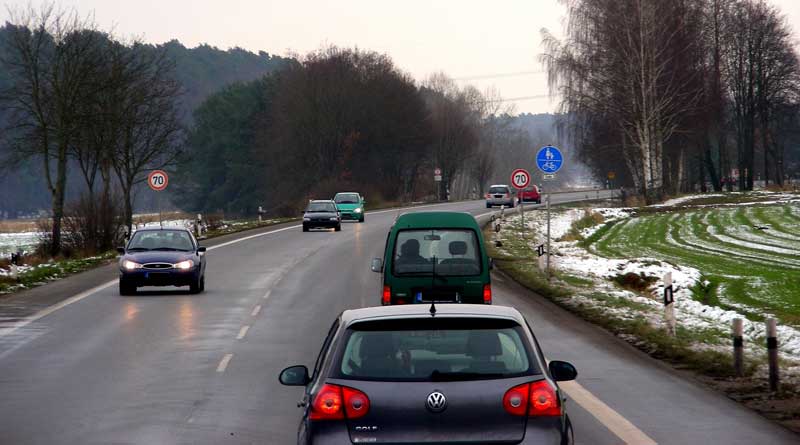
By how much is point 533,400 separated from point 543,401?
65 millimetres

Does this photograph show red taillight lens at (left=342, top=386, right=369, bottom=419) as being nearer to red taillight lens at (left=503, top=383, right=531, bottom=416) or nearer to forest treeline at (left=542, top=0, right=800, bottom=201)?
red taillight lens at (left=503, top=383, right=531, bottom=416)

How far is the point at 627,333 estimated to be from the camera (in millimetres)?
19531

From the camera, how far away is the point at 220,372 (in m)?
15.2

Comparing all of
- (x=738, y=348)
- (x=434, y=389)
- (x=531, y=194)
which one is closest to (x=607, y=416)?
(x=738, y=348)

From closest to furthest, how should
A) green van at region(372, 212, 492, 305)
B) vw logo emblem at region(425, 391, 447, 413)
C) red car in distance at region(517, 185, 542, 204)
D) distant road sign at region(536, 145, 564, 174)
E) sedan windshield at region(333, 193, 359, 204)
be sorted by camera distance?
vw logo emblem at region(425, 391, 447, 413) < green van at region(372, 212, 492, 305) < distant road sign at region(536, 145, 564, 174) < sedan windshield at region(333, 193, 359, 204) < red car in distance at region(517, 185, 542, 204)

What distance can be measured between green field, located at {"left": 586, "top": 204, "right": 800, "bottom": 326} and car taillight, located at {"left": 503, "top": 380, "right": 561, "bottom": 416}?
14.8 m

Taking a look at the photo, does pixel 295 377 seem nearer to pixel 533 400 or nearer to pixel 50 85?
pixel 533 400

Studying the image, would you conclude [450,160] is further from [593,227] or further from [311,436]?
[311,436]

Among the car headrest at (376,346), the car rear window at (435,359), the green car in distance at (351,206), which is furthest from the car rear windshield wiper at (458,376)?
the green car in distance at (351,206)

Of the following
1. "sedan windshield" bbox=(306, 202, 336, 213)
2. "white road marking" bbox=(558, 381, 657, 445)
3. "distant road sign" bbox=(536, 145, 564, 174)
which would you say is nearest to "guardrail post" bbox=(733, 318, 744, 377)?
"white road marking" bbox=(558, 381, 657, 445)

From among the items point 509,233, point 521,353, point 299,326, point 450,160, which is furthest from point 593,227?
point 450,160

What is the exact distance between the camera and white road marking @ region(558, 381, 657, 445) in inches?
412

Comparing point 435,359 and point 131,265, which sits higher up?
point 435,359

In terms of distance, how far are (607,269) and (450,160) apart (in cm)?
9262
